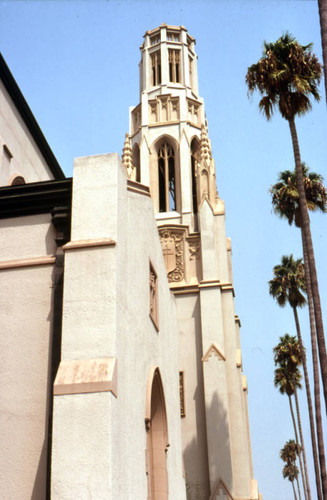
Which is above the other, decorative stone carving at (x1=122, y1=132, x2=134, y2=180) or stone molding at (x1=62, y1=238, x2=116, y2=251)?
decorative stone carving at (x1=122, y1=132, x2=134, y2=180)

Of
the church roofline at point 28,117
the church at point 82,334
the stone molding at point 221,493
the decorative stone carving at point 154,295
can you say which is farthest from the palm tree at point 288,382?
the decorative stone carving at point 154,295

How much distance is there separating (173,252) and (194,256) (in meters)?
1.14

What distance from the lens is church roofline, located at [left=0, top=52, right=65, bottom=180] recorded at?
61.6 feet

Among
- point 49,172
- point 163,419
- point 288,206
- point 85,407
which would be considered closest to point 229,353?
point 288,206

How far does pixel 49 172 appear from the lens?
73.9 feet

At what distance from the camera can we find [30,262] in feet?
38.3

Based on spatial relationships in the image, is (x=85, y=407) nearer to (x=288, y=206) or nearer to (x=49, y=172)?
(x=49, y=172)

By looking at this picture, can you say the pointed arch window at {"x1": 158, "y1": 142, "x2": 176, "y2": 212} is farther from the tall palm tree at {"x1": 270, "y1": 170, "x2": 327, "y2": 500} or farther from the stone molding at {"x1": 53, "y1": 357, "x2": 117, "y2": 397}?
the stone molding at {"x1": 53, "y1": 357, "x2": 117, "y2": 397}

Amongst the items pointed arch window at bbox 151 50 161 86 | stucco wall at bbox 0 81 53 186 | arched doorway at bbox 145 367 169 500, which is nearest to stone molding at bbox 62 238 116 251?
arched doorway at bbox 145 367 169 500

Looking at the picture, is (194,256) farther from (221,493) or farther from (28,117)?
(28,117)

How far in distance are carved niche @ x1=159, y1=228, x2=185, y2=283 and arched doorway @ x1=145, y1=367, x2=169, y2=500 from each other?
677 inches

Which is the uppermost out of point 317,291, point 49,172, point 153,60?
point 153,60

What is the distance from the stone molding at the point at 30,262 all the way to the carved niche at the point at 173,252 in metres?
20.5

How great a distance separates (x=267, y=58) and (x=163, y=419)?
1349 centimetres
